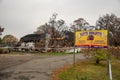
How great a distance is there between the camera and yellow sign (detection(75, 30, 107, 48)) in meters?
19.8

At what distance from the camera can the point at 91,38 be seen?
20.2 metres

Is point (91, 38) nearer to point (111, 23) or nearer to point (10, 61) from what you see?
point (10, 61)

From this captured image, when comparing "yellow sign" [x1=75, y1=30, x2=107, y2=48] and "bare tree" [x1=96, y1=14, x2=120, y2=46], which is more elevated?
"bare tree" [x1=96, y1=14, x2=120, y2=46]

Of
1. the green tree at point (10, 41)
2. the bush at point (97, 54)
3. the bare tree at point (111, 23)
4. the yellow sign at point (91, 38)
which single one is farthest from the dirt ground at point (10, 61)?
the bare tree at point (111, 23)

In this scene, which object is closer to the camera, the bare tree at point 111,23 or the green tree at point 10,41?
the green tree at point 10,41

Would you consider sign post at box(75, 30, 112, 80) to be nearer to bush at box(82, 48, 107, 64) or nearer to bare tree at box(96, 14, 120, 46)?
bush at box(82, 48, 107, 64)

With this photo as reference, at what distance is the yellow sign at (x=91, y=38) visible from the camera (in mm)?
19812

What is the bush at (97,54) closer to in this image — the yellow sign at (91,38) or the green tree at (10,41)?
the yellow sign at (91,38)

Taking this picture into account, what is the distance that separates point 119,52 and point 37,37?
20.4 metres

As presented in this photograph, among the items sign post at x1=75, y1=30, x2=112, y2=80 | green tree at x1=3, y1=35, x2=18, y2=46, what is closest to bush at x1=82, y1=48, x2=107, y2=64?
sign post at x1=75, y1=30, x2=112, y2=80

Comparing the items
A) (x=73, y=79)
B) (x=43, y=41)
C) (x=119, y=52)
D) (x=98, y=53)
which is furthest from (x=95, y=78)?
(x=43, y=41)

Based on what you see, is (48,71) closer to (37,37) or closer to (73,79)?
(73,79)

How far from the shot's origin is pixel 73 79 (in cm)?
1557

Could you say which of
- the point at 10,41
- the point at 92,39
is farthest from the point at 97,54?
the point at 10,41
